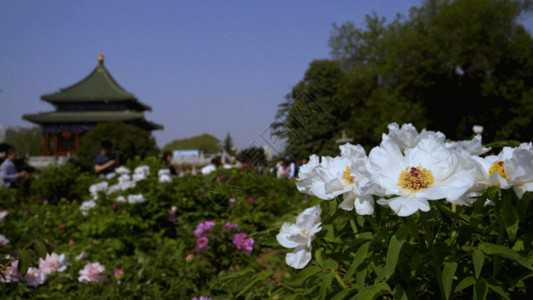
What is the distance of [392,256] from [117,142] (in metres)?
21.8

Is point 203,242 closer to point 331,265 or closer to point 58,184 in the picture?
point 331,265

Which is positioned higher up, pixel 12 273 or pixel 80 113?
pixel 12 273

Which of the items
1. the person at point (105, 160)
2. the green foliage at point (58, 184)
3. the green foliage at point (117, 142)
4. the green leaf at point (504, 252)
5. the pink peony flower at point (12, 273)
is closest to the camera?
the green leaf at point (504, 252)

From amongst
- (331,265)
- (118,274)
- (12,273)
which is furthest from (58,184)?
(331,265)

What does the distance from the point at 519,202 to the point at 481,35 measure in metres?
23.5

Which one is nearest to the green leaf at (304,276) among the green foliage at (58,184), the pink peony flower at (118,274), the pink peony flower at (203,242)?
the pink peony flower at (118,274)

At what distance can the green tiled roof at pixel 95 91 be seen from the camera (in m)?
38.2

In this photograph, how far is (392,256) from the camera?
0.74 m

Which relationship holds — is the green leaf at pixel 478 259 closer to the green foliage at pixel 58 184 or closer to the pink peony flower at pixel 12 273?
the pink peony flower at pixel 12 273

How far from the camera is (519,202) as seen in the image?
0.81 m

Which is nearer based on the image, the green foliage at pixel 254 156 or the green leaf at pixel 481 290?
the green leaf at pixel 481 290

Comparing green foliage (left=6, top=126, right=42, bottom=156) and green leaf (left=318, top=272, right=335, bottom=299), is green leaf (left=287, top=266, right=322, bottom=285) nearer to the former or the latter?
green leaf (left=318, top=272, right=335, bottom=299)

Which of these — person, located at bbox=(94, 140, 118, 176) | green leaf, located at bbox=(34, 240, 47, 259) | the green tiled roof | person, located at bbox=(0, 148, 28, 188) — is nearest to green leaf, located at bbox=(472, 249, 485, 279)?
green leaf, located at bbox=(34, 240, 47, 259)

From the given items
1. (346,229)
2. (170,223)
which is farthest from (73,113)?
(346,229)
